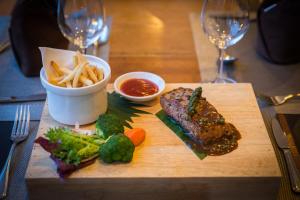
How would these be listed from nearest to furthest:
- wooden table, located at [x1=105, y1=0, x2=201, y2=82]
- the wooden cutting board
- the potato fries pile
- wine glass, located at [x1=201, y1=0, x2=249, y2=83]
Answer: the wooden cutting board
the potato fries pile
wine glass, located at [x1=201, y1=0, x2=249, y2=83]
wooden table, located at [x1=105, y1=0, x2=201, y2=82]

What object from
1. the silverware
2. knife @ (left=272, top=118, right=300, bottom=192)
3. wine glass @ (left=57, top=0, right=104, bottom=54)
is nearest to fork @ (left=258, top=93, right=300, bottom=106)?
knife @ (left=272, top=118, right=300, bottom=192)

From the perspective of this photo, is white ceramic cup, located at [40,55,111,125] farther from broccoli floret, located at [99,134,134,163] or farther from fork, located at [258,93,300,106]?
fork, located at [258,93,300,106]

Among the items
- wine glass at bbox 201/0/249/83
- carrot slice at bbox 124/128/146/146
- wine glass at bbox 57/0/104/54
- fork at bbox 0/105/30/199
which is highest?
wine glass at bbox 201/0/249/83

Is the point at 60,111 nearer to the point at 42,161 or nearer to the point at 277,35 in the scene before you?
the point at 42,161

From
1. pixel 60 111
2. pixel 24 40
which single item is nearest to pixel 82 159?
pixel 60 111

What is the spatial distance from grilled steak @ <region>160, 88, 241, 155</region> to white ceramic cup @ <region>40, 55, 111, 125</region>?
0.62 ft

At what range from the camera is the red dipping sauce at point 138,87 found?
1074 mm

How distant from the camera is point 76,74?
3.01ft

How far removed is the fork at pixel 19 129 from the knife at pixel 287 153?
68 cm

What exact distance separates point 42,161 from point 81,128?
14cm

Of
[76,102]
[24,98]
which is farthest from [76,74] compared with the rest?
[24,98]

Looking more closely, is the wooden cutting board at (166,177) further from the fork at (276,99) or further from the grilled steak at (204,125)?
the fork at (276,99)

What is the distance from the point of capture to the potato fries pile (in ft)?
3.00

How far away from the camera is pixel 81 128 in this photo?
3.09ft
